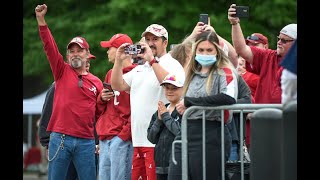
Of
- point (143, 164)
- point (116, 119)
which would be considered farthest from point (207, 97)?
point (116, 119)

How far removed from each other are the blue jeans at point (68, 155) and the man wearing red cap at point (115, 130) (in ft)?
0.65

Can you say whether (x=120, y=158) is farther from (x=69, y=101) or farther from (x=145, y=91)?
(x=145, y=91)

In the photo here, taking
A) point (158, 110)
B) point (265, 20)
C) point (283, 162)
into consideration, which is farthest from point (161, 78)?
point (265, 20)

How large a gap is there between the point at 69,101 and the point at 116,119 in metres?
0.61

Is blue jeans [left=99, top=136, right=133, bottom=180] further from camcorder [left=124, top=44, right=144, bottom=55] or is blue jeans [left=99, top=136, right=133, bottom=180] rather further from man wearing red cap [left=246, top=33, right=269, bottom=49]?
man wearing red cap [left=246, top=33, right=269, bottom=49]

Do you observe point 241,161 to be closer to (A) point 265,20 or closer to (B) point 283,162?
(B) point 283,162

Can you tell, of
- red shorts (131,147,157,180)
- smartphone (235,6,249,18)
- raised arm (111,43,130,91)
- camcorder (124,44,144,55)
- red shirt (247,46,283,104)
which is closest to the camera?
red shirt (247,46,283,104)

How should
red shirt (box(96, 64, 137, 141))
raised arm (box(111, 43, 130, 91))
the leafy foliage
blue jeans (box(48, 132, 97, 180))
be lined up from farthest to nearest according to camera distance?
the leafy foliage
red shirt (box(96, 64, 137, 141))
blue jeans (box(48, 132, 97, 180))
raised arm (box(111, 43, 130, 91))

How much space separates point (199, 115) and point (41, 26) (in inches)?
102

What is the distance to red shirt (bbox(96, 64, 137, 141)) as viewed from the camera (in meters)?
12.9

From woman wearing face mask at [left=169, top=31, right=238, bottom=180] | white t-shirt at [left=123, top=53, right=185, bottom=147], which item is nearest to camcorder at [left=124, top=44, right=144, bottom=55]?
white t-shirt at [left=123, top=53, right=185, bottom=147]

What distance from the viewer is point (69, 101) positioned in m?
12.9

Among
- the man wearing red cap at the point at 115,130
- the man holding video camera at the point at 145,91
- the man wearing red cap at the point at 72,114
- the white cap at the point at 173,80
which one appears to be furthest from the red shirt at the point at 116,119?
the white cap at the point at 173,80

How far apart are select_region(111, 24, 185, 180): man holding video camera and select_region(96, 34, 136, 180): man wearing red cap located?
51cm
